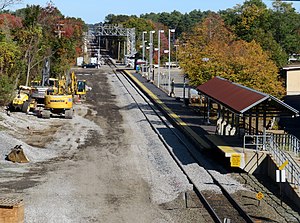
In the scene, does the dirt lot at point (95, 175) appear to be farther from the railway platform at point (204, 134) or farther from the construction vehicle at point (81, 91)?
the construction vehicle at point (81, 91)

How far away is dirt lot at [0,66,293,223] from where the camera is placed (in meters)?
18.0

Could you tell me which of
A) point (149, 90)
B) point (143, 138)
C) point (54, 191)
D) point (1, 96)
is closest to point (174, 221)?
point (54, 191)

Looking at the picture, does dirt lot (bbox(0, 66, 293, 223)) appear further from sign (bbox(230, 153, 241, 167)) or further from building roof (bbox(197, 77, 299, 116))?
building roof (bbox(197, 77, 299, 116))

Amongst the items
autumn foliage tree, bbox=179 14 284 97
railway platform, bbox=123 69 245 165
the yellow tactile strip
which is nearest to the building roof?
railway platform, bbox=123 69 245 165

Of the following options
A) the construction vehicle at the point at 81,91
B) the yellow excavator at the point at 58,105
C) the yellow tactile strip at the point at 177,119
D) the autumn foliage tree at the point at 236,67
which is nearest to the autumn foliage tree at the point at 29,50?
the yellow excavator at the point at 58,105

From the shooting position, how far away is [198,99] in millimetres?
50594

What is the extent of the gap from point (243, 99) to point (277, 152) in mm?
3218

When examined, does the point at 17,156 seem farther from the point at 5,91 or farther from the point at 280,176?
the point at 5,91

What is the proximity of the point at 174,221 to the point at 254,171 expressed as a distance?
7.37 meters

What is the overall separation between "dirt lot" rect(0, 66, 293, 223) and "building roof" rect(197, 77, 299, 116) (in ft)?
11.9

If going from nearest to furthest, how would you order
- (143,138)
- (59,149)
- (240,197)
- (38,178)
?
(240,197) < (38,178) < (59,149) < (143,138)

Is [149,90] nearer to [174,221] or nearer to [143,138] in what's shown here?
[143,138]

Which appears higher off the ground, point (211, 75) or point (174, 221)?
point (211, 75)

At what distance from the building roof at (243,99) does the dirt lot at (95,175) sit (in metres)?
3.61
